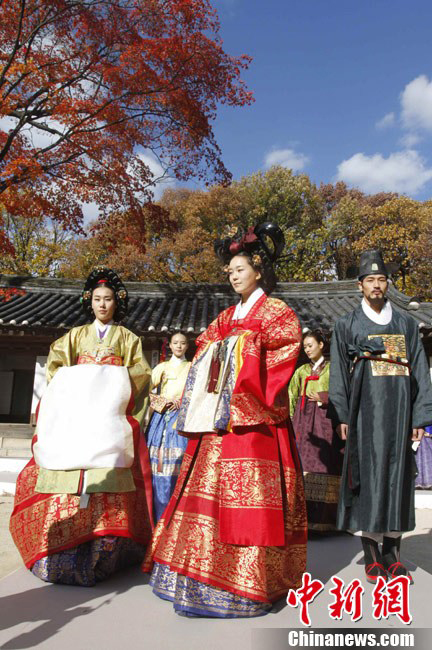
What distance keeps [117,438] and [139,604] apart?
1.01 meters

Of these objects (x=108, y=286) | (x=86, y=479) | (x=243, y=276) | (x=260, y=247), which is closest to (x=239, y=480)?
(x=86, y=479)

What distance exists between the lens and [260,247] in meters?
3.45

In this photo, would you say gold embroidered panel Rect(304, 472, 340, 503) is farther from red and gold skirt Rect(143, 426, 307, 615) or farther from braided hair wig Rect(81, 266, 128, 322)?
braided hair wig Rect(81, 266, 128, 322)

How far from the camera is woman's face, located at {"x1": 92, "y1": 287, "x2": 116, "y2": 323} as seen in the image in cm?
387

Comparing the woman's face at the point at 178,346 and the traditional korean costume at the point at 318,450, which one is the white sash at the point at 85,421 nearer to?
the woman's face at the point at 178,346

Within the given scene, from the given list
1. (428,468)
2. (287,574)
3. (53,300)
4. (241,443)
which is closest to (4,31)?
(53,300)

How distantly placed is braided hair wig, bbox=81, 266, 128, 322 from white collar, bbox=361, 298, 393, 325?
1.89m

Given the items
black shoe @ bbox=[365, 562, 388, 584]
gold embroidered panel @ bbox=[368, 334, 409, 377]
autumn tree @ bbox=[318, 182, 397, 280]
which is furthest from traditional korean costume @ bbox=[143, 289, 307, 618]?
autumn tree @ bbox=[318, 182, 397, 280]

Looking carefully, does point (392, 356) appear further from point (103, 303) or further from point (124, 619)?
point (124, 619)

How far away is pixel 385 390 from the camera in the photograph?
3.41 metres

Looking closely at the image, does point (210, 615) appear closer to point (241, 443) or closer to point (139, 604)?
point (139, 604)

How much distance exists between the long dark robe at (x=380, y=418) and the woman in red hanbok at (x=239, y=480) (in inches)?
19.4

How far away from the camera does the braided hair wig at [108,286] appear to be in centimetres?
397
